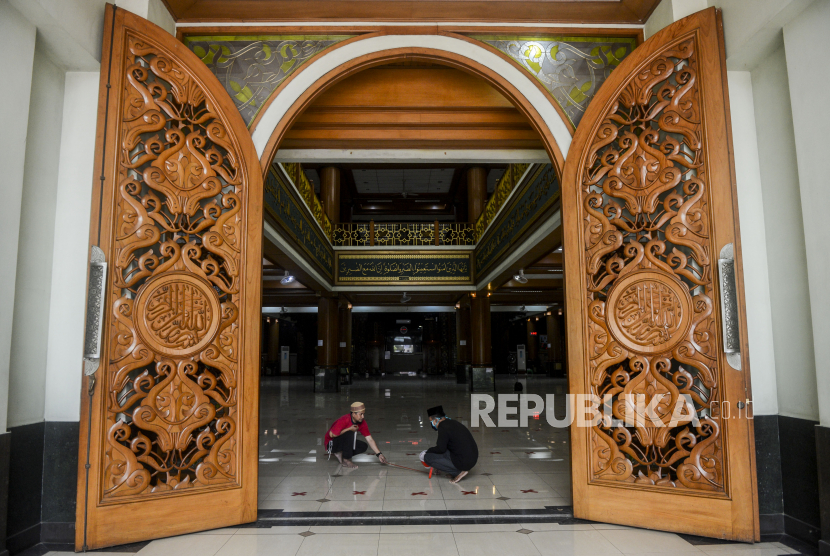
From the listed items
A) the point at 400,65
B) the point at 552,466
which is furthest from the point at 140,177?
the point at 552,466

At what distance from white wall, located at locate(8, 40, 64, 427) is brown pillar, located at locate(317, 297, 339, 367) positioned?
419 inches

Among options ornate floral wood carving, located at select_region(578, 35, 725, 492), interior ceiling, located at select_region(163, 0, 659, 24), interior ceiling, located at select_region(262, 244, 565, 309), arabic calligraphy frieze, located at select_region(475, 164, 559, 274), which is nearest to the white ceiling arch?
interior ceiling, located at select_region(163, 0, 659, 24)

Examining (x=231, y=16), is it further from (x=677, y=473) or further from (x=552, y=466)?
(x=552, y=466)

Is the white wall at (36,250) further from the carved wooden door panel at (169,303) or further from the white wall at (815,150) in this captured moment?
the white wall at (815,150)

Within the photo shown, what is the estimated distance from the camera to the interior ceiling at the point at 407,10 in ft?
13.3

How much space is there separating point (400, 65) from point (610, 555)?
4275mm

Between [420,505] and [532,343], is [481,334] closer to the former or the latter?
[420,505]

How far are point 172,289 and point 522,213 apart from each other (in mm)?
6184

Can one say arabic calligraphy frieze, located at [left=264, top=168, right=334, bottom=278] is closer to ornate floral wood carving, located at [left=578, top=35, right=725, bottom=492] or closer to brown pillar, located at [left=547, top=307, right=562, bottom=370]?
ornate floral wood carving, located at [left=578, top=35, right=725, bottom=492]

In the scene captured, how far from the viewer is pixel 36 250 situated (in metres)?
3.31

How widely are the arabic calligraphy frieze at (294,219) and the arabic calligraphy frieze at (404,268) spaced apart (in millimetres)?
1008

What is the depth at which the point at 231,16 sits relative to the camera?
4109 millimetres

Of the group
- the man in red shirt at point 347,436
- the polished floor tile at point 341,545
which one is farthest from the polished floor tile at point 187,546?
the man in red shirt at point 347,436

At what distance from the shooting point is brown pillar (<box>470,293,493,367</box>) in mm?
14039
